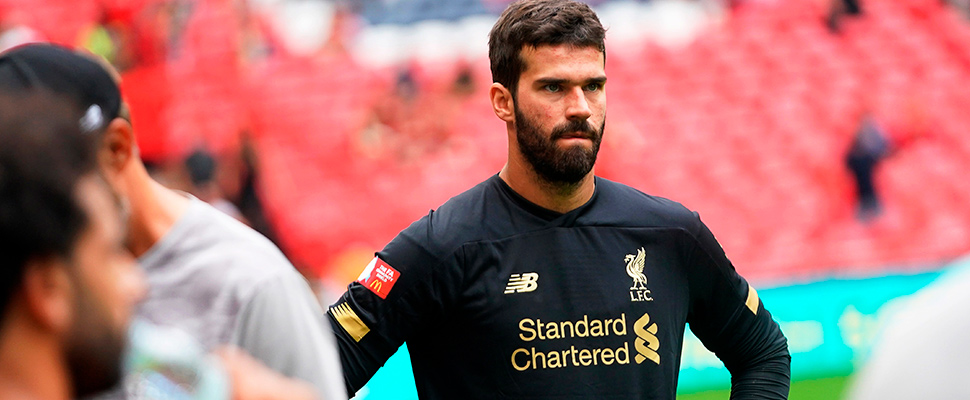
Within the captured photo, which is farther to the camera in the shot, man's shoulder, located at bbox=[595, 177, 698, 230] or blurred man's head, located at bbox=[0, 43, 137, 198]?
man's shoulder, located at bbox=[595, 177, 698, 230]

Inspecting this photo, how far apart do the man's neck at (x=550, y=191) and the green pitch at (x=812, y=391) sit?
505 centimetres

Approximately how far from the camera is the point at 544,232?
2.56m

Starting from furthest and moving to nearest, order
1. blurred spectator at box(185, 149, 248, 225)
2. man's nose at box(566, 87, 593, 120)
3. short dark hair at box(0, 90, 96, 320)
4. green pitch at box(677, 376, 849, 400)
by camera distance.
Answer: blurred spectator at box(185, 149, 248, 225) < green pitch at box(677, 376, 849, 400) < man's nose at box(566, 87, 593, 120) < short dark hair at box(0, 90, 96, 320)

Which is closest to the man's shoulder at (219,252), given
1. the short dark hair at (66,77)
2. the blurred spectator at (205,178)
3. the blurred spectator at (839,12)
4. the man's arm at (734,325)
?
the short dark hair at (66,77)

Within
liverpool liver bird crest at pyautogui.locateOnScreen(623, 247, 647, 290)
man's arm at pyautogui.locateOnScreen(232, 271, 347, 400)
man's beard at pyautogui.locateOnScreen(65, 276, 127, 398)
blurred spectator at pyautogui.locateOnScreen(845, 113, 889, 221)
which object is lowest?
man's beard at pyautogui.locateOnScreen(65, 276, 127, 398)

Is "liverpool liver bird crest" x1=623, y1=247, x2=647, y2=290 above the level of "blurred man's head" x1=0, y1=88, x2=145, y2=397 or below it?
above

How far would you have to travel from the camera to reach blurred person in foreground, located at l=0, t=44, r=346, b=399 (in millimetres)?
1581

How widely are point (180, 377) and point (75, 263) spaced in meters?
0.22

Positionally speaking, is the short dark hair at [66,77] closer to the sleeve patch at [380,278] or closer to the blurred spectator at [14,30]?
the sleeve patch at [380,278]

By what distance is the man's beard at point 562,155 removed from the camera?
8.35 feet

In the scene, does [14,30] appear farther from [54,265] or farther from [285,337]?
[54,265]

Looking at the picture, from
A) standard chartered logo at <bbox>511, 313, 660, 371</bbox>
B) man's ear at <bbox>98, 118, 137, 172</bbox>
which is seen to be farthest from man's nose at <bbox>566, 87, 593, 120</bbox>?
man's ear at <bbox>98, 118, 137, 172</bbox>

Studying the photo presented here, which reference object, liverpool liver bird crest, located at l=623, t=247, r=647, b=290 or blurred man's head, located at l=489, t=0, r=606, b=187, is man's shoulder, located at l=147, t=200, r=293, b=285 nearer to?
blurred man's head, located at l=489, t=0, r=606, b=187

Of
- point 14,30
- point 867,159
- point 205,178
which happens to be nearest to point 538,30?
point 867,159
